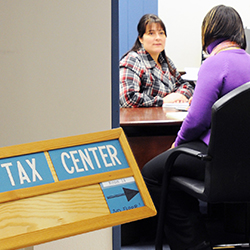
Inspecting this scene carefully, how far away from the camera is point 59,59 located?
3.15 ft

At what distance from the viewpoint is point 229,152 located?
3.63 feet

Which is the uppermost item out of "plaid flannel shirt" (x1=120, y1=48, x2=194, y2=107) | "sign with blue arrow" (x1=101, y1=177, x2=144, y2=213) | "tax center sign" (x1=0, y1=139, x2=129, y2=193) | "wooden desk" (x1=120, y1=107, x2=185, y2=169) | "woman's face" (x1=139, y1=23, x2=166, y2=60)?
"woman's face" (x1=139, y1=23, x2=166, y2=60)

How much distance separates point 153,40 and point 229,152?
162cm

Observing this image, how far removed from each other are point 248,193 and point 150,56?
164 centimetres

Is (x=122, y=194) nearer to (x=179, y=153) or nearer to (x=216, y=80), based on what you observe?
(x=179, y=153)

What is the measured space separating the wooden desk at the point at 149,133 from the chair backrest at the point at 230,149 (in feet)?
1.73

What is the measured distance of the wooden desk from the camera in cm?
165

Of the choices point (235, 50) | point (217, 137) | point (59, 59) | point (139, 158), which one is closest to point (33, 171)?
point (59, 59)

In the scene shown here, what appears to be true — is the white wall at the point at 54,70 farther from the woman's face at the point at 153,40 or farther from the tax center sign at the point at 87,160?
the woman's face at the point at 153,40

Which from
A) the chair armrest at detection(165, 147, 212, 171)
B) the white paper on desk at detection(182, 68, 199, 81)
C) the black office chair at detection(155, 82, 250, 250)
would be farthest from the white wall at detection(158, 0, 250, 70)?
the black office chair at detection(155, 82, 250, 250)

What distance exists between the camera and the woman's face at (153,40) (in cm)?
254

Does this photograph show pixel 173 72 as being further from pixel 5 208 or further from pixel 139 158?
pixel 5 208

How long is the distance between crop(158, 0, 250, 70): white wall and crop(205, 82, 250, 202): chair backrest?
3.47 m

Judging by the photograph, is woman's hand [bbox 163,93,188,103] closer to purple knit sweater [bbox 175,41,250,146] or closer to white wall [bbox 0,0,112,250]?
purple knit sweater [bbox 175,41,250,146]
